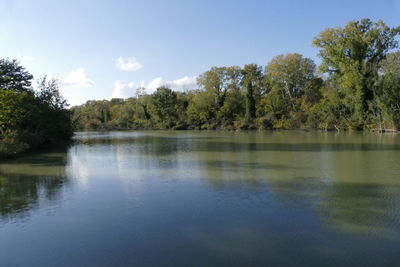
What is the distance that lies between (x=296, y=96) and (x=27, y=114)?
44.1 meters

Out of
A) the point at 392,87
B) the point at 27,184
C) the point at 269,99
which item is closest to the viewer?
the point at 27,184

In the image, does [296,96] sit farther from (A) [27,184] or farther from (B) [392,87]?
(A) [27,184]

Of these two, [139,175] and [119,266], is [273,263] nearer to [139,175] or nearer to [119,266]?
[119,266]

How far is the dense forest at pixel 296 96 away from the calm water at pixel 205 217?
29.5m

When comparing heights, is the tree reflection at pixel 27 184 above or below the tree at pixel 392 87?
below

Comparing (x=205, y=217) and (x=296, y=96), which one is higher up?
(x=296, y=96)

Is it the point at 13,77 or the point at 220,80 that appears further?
the point at 220,80

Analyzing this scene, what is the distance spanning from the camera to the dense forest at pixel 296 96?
40156 mm

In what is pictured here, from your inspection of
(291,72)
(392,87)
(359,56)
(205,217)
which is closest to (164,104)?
(291,72)

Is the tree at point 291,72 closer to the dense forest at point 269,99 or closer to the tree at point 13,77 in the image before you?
the dense forest at point 269,99

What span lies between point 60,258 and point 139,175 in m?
7.52

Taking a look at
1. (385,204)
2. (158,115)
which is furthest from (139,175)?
(158,115)

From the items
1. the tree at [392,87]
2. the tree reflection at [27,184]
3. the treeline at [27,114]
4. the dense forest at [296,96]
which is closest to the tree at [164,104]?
the dense forest at [296,96]

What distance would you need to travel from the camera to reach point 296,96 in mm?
57844
